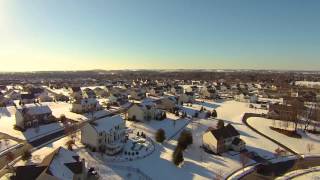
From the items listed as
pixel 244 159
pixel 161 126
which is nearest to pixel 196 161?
pixel 244 159

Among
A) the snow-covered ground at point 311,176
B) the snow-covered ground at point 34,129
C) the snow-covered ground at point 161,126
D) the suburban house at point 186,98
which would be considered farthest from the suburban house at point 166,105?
the snow-covered ground at point 311,176

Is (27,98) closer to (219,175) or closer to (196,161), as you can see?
(196,161)

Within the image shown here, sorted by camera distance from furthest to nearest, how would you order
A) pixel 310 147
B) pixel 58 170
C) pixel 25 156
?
pixel 310 147 < pixel 25 156 < pixel 58 170

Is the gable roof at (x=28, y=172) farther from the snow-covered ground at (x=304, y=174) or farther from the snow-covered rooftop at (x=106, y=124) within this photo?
the snow-covered ground at (x=304, y=174)

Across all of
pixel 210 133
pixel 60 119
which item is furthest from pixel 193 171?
pixel 60 119

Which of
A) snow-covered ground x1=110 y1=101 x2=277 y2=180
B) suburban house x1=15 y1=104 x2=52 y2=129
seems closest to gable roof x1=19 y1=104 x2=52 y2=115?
suburban house x1=15 y1=104 x2=52 y2=129

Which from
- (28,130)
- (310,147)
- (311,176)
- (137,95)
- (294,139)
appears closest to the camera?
(311,176)
